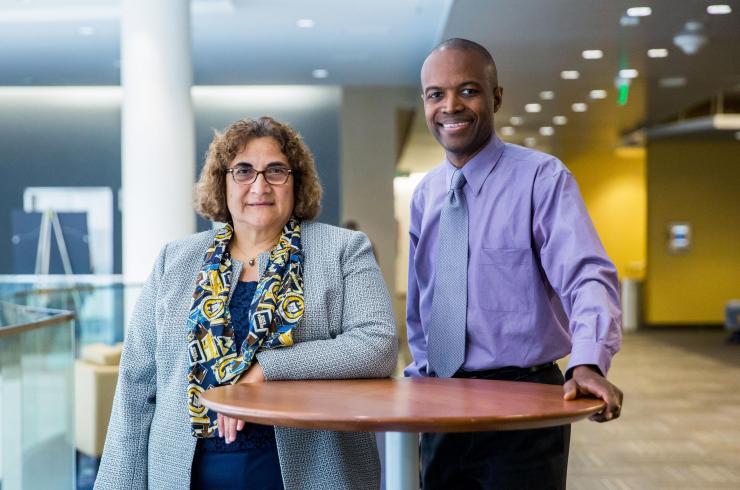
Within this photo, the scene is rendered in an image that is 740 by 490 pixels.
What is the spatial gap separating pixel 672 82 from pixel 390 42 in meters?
4.18

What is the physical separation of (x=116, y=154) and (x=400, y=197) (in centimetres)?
1969

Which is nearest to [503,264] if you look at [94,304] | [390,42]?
[94,304]

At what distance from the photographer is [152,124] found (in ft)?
27.1

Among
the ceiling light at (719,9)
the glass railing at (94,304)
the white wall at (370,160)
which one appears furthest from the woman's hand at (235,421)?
the white wall at (370,160)

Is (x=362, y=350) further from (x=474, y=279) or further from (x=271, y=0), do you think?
(x=271, y=0)

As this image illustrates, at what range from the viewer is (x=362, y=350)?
2568 millimetres

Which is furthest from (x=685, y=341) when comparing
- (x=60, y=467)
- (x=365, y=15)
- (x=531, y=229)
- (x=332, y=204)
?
(x=531, y=229)

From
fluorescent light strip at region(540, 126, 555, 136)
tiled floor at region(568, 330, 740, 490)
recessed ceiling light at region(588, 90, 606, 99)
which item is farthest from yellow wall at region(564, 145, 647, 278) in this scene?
tiled floor at region(568, 330, 740, 490)

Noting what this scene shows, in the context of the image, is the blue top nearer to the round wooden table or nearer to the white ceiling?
the round wooden table

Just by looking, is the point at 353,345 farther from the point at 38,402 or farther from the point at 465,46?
the point at 38,402

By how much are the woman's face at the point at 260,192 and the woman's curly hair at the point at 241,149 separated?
0.08 feet

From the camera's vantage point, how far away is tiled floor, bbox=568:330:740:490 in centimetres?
709

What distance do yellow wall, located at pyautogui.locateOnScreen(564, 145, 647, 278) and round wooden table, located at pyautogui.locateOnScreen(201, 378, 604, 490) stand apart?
80.5ft

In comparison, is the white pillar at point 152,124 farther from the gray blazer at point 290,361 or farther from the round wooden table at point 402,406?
the round wooden table at point 402,406
